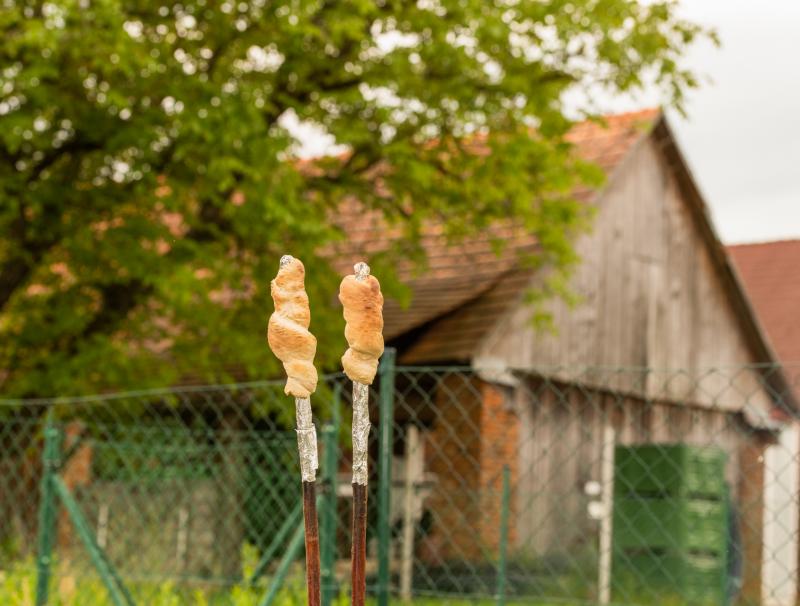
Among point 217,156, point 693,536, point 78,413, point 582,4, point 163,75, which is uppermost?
point 582,4

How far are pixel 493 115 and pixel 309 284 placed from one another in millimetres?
2331

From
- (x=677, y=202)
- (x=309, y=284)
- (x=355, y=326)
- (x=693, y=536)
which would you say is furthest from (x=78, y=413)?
(x=355, y=326)

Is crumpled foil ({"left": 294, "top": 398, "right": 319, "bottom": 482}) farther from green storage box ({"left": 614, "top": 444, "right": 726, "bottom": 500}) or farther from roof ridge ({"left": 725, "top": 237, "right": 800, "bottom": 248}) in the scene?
roof ridge ({"left": 725, "top": 237, "right": 800, "bottom": 248})

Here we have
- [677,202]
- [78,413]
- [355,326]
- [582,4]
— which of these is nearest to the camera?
[355,326]

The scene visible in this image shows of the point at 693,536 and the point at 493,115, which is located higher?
the point at 493,115

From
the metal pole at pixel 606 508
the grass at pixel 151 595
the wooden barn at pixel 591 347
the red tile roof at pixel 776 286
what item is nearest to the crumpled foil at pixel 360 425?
the grass at pixel 151 595

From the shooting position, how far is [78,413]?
14094mm

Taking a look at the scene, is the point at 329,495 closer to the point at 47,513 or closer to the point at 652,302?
the point at 47,513

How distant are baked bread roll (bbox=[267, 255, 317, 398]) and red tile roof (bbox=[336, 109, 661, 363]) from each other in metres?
11.1

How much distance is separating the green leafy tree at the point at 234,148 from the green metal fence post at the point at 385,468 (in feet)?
19.9

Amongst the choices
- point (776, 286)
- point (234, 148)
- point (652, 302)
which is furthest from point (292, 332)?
point (776, 286)

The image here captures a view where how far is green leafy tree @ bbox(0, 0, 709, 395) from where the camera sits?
35.3 ft

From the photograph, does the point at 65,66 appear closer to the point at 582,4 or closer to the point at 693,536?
the point at 582,4

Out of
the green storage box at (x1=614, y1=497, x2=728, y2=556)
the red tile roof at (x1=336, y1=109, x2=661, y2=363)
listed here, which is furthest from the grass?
the red tile roof at (x1=336, y1=109, x2=661, y2=363)
